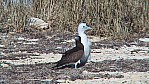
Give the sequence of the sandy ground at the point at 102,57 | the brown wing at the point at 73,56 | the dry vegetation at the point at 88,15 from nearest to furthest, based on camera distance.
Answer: the sandy ground at the point at 102,57, the brown wing at the point at 73,56, the dry vegetation at the point at 88,15

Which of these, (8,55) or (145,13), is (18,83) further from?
(145,13)

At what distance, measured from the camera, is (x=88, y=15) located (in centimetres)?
1319

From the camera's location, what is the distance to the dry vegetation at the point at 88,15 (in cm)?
1280

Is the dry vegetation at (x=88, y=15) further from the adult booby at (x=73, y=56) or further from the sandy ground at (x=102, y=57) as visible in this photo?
the adult booby at (x=73, y=56)

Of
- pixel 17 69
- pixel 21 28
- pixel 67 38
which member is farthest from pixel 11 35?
pixel 17 69

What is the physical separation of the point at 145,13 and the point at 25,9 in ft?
10.5

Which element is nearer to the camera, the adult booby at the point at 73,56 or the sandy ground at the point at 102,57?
the sandy ground at the point at 102,57

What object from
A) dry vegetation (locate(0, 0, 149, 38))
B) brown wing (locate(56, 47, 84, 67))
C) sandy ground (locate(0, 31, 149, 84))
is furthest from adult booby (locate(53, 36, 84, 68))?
dry vegetation (locate(0, 0, 149, 38))

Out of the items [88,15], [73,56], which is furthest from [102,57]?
[88,15]

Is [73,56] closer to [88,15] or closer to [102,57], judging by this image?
[102,57]

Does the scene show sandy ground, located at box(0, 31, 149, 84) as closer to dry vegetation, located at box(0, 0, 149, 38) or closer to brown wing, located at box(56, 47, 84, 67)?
brown wing, located at box(56, 47, 84, 67)

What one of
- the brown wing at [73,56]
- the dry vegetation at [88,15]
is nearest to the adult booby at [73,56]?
the brown wing at [73,56]

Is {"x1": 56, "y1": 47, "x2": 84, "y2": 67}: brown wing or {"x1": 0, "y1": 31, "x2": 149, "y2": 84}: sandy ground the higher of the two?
{"x1": 56, "y1": 47, "x2": 84, "y2": 67}: brown wing

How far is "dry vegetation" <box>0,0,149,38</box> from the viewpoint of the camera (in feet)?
42.0
